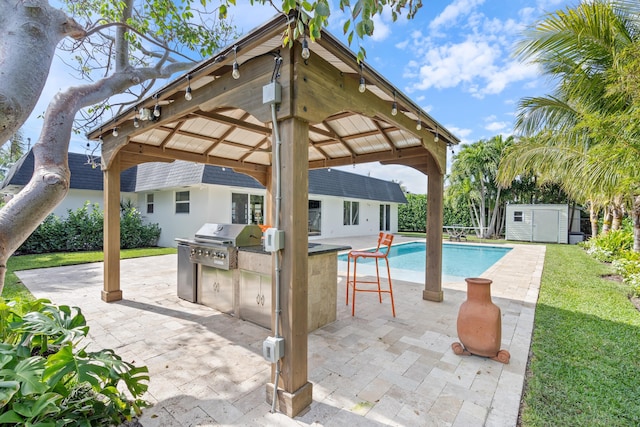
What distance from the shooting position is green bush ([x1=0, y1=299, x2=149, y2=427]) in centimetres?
164

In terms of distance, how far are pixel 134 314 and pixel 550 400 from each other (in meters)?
5.00

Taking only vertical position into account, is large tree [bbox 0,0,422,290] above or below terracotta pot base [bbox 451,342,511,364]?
above

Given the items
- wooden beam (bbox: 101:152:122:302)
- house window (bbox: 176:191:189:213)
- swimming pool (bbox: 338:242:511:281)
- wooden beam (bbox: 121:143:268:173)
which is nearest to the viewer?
wooden beam (bbox: 101:152:122:302)

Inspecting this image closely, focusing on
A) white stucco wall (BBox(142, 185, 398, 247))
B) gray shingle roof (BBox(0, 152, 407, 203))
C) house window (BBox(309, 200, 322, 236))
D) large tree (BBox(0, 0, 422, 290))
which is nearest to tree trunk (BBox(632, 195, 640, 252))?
large tree (BBox(0, 0, 422, 290))

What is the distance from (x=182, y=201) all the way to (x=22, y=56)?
1072 centimetres

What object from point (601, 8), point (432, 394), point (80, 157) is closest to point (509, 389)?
point (432, 394)

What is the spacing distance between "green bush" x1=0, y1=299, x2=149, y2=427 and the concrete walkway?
36 cm

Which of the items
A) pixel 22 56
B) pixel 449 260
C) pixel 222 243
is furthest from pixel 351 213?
pixel 22 56

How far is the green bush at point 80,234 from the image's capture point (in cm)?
1015

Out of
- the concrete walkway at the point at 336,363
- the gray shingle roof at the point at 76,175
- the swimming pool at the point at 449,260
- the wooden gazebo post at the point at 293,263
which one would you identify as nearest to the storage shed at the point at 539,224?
the swimming pool at the point at 449,260

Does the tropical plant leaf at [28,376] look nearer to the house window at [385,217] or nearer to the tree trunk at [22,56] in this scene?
the tree trunk at [22,56]

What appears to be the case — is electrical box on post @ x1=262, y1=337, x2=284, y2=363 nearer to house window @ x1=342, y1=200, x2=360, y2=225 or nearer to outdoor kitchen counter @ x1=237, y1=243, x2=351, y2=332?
outdoor kitchen counter @ x1=237, y1=243, x2=351, y2=332

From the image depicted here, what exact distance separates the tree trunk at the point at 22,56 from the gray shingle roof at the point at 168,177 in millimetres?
8011

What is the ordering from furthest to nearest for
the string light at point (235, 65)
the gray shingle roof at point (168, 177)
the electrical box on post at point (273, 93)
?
the gray shingle roof at point (168, 177) → the string light at point (235, 65) → the electrical box on post at point (273, 93)
